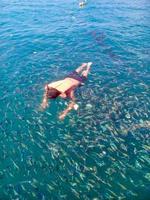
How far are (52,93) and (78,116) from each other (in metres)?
2.85

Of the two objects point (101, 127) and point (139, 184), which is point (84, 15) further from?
point (139, 184)

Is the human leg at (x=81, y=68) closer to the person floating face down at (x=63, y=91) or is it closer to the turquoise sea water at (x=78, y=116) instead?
the turquoise sea water at (x=78, y=116)

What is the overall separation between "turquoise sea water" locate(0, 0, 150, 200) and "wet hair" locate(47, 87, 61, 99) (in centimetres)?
54

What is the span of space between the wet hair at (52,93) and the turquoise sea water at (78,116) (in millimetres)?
540

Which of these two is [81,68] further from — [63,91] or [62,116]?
[62,116]

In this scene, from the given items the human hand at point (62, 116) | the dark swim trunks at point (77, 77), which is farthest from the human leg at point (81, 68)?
the human hand at point (62, 116)

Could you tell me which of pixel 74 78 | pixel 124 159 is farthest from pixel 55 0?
pixel 124 159

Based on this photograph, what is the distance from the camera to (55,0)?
4634 cm

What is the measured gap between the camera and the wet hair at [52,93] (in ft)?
71.5

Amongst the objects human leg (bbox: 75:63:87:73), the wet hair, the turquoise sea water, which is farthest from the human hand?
human leg (bbox: 75:63:87:73)

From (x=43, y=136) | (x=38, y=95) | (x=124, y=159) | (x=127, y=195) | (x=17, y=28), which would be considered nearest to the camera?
(x=127, y=195)

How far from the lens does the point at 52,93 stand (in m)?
22.1

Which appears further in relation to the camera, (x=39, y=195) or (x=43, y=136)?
(x=43, y=136)

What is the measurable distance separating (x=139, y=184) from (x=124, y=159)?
195cm
